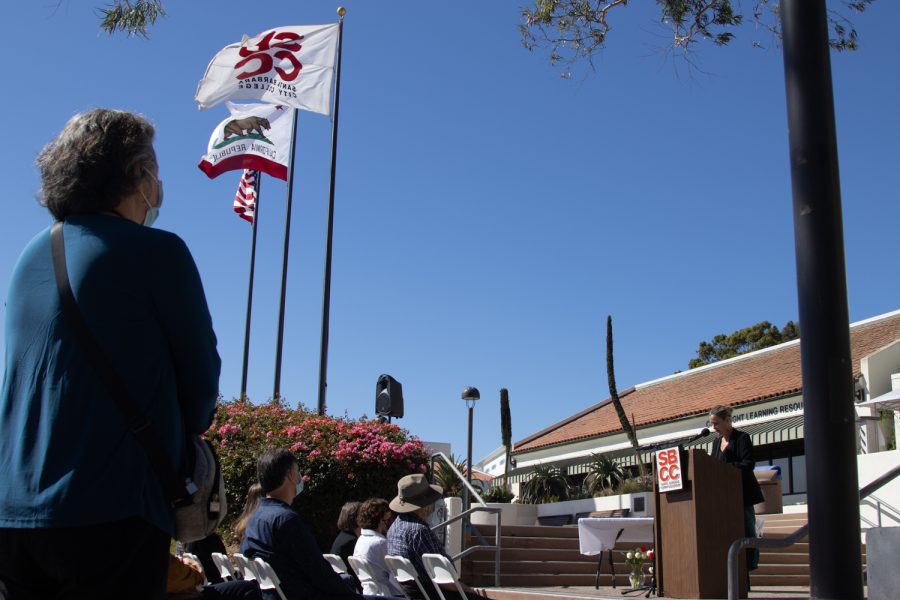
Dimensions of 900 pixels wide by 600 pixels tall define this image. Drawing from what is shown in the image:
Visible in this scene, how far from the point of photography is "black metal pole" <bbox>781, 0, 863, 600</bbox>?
3.65 metres

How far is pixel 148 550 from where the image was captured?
200 cm

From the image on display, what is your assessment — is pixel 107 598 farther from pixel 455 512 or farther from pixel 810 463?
pixel 455 512

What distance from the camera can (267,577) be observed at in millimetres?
5652

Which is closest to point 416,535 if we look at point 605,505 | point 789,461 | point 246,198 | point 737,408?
point 605,505

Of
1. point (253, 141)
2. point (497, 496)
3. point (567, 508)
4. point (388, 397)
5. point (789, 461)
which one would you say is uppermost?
point (253, 141)

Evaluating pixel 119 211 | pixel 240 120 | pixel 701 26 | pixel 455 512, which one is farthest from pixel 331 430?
pixel 119 211

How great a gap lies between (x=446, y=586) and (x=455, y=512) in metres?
6.76

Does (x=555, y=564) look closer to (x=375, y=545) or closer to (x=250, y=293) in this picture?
(x=375, y=545)

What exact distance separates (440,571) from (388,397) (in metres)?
8.40

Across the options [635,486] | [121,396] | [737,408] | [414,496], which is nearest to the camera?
[121,396]

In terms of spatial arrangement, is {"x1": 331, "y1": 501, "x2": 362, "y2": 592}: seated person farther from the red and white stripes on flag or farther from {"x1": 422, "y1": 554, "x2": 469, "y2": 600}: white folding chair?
the red and white stripes on flag

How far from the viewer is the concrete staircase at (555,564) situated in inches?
495

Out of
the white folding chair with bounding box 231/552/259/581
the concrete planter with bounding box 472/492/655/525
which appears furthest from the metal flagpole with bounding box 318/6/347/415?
the white folding chair with bounding box 231/552/259/581

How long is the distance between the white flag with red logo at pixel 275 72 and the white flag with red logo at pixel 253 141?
1661mm
